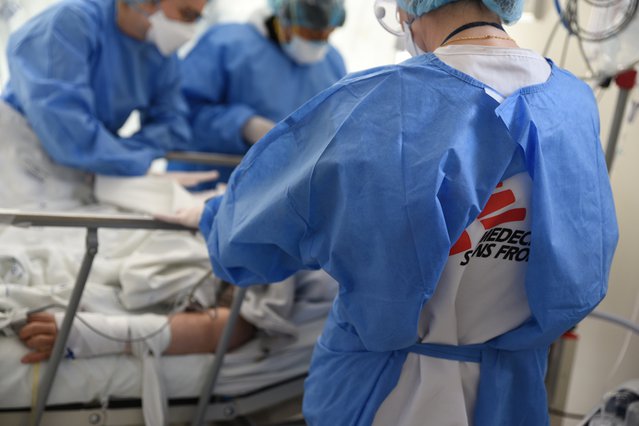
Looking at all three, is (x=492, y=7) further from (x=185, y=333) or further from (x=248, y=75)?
(x=248, y=75)

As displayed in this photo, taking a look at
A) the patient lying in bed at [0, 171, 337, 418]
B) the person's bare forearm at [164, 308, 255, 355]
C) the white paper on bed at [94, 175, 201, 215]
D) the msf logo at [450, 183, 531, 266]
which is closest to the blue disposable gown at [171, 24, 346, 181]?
the white paper on bed at [94, 175, 201, 215]

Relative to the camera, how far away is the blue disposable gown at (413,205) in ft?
3.50

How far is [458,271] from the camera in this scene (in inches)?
46.3

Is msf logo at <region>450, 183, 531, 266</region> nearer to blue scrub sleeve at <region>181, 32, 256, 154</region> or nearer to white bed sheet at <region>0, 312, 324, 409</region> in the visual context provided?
white bed sheet at <region>0, 312, 324, 409</region>

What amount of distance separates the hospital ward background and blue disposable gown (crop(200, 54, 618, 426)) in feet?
1.61

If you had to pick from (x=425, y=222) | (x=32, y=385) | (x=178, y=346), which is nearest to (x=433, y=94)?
(x=425, y=222)

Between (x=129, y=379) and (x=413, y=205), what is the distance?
1.06 m

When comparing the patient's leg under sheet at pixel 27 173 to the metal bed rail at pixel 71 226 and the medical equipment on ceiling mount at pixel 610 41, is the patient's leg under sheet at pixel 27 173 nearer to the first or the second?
the metal bed rail at pixel 71 226

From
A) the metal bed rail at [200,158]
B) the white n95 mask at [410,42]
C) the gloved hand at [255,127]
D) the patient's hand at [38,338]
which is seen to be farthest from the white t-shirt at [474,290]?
the gloved hand at [255,127]

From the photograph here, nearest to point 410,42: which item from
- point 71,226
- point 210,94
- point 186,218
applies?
point 186,218

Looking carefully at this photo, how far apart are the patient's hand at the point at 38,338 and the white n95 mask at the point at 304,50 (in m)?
1.52

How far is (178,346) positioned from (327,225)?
87 cm

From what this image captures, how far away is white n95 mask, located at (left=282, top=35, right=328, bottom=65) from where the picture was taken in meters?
2.75

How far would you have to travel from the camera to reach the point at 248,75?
2836mm
